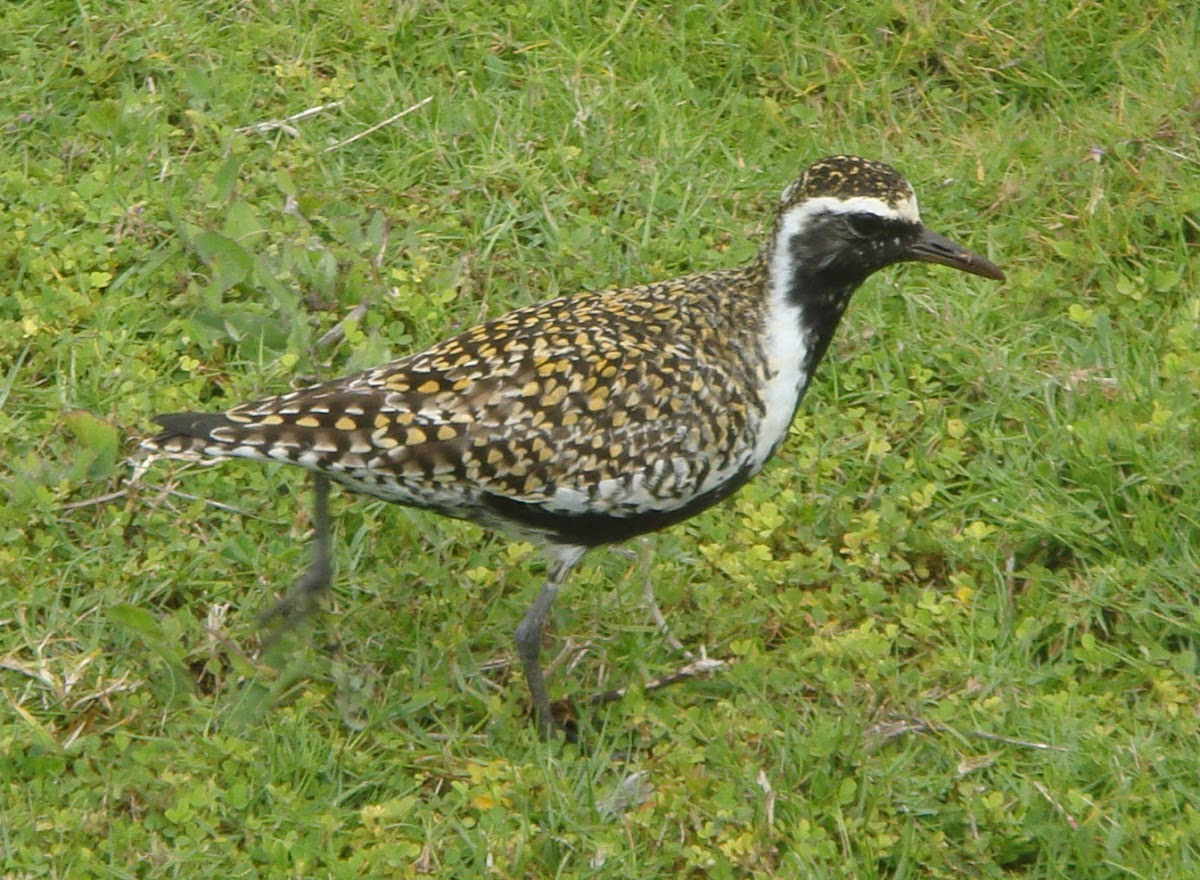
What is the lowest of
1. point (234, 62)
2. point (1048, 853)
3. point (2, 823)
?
point (1048, 853)

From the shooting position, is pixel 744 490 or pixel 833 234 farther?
pixel 744 490

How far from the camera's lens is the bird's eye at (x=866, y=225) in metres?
5.45

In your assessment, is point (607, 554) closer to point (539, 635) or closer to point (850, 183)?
point (539, 635)

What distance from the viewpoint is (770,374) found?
5.51 metres

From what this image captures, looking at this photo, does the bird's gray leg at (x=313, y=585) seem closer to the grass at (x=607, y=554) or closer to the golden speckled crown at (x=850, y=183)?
the grass at (x=607, y=554)

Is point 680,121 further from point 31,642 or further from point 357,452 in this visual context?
point 31,642

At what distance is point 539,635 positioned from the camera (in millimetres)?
5531

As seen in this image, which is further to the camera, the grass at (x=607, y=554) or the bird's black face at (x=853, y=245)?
the bird's black face at (x=853, y=245)

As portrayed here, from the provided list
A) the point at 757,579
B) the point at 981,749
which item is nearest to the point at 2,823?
the point at 757,579

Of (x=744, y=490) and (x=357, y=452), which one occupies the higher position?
(x=357, y=452)

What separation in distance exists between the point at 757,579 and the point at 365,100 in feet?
9.13

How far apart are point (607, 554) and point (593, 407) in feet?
3.30

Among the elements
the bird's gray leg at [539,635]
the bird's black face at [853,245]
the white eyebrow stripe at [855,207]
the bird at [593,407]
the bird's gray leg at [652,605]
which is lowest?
the bird's gray leg at [652,605]

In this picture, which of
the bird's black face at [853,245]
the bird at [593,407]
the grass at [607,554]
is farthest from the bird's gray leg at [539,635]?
the bird's black face at [853,245]
